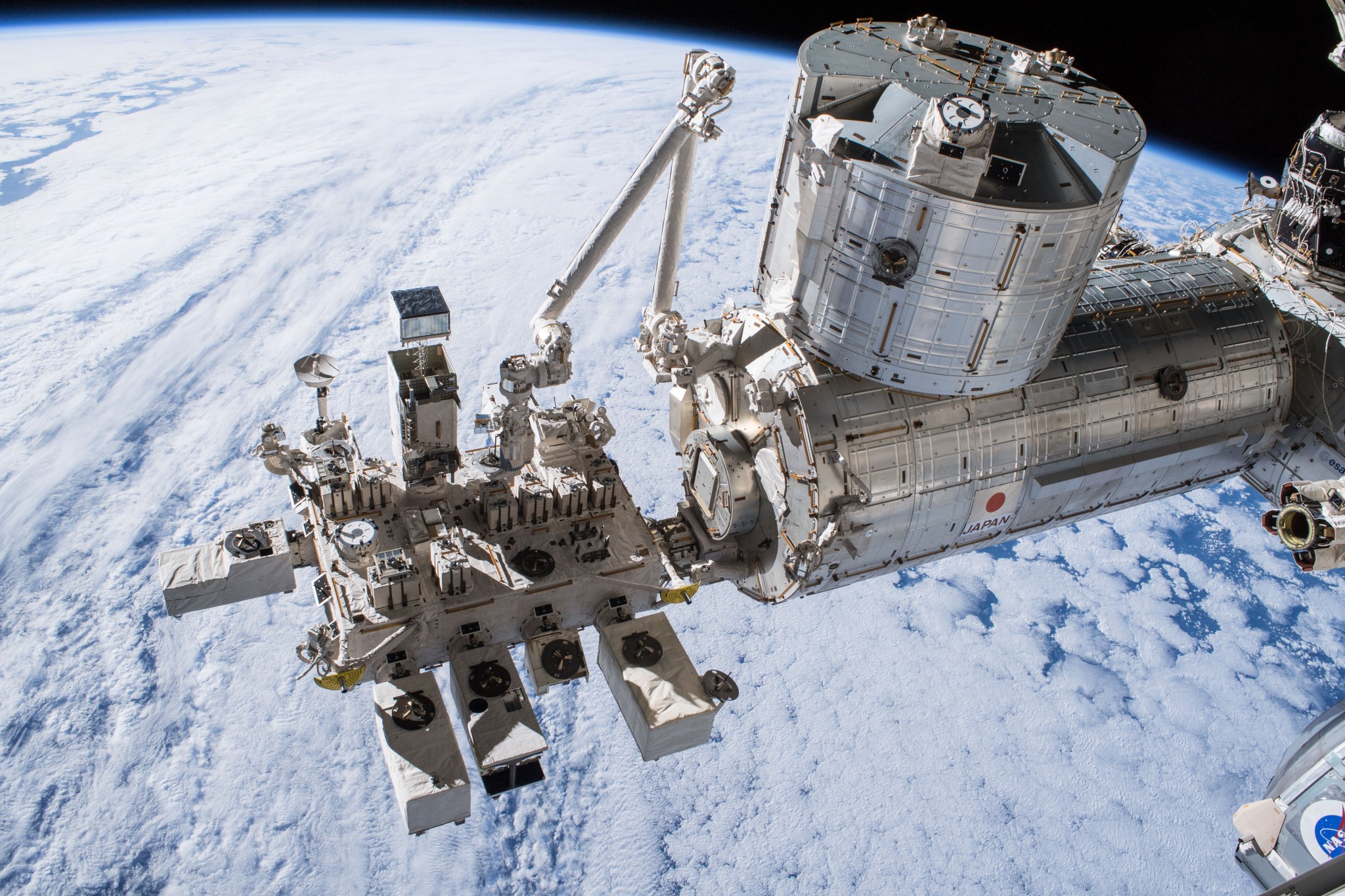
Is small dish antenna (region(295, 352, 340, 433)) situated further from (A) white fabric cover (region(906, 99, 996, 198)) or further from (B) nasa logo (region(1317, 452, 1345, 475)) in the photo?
(B) nasa logo (region(1317, 452, 1345, 475))

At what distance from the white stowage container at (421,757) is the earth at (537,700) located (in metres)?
3.42

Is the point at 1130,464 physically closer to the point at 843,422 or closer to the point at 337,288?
the point at 843,422

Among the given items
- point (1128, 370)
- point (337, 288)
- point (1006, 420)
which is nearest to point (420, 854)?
point (1006, 420)

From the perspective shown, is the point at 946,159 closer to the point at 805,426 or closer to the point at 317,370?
the point at 805,426

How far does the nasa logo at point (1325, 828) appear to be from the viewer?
844 centimetres

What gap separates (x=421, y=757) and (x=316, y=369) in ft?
14.2

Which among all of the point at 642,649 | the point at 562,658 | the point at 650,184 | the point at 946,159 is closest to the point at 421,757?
the point at 562,658

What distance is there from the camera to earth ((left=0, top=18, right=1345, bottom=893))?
36.1 ft

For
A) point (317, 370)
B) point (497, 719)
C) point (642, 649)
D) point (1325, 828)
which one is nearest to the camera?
point (497, 719)

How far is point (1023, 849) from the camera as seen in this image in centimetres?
1137

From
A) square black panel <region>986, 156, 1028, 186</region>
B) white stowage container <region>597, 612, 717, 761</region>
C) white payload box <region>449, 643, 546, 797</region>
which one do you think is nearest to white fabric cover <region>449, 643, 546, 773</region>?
white payload box <region>449, 643, 546, 797</region>

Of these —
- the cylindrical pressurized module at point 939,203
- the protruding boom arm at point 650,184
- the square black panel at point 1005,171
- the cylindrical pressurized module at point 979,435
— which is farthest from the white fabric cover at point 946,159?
the protruding boom arm at point 650,184

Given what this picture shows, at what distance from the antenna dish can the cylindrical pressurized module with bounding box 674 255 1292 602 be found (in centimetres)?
453

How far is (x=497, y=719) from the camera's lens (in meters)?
8.41
